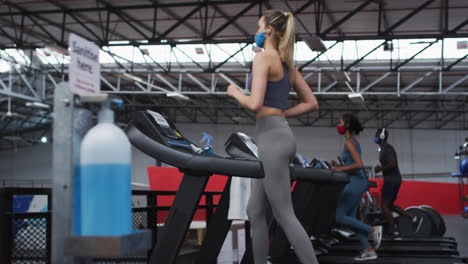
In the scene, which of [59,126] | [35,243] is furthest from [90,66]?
[35,243]

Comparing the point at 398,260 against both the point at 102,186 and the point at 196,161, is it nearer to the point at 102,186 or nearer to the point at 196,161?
the point at 196,161

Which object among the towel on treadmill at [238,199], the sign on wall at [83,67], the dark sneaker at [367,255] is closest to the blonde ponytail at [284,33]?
the towel on treadmill at [238,199]

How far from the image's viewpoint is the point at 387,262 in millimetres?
3625

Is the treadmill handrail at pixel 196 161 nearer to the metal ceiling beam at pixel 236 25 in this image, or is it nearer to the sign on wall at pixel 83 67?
the sign on wall at pixel 83 67

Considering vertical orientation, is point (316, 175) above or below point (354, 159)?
below

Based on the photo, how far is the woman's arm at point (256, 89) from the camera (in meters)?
1.76

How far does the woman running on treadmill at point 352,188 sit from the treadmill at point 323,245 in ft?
0.35

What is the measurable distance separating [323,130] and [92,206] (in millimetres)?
21937

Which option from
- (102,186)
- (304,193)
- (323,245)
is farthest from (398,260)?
(102,186)

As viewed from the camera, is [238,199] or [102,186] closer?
[102,186]

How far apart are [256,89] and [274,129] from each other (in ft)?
0.61

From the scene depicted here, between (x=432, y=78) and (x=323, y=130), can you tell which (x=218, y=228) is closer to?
(x=432, y=78)

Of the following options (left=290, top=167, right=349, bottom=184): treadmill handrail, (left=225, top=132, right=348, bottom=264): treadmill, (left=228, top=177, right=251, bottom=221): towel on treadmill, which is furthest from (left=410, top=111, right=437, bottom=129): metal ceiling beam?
(left=228, top=177, right=251, bottom=221): towel on treadmill

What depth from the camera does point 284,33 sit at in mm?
1977
